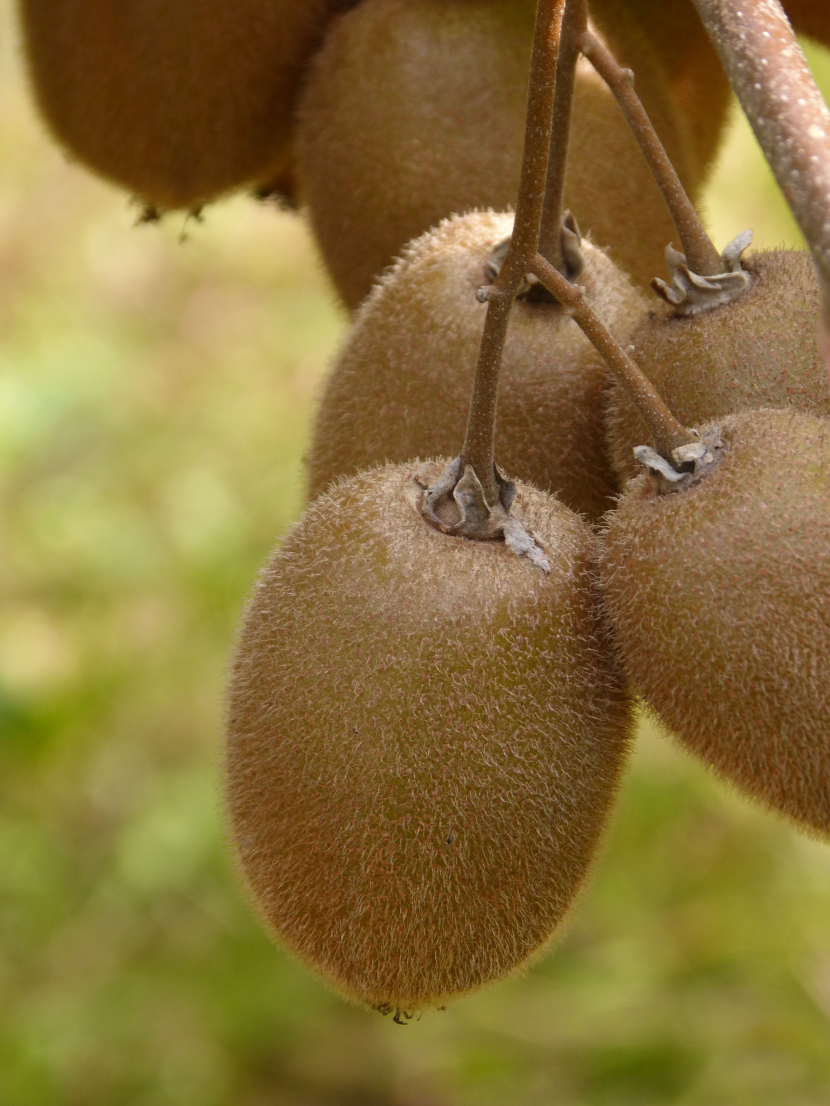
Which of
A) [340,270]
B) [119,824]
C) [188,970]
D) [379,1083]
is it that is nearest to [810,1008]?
[379,1083]

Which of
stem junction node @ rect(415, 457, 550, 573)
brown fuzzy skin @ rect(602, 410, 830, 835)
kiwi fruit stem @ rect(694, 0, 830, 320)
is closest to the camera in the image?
kiwi fruit stem @ rect(694, 0, 830, 320)

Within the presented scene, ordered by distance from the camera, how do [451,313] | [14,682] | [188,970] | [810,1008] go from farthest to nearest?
[188,970]
[14,682]
[810,1008]
[451,313]

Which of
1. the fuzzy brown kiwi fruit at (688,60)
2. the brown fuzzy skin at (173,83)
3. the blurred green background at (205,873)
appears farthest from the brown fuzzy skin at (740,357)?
the blurred green background at (205,873)

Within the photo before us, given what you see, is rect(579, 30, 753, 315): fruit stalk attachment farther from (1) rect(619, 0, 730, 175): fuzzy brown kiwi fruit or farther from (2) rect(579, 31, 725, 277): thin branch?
(1) rect(619, 0, 730, 175): fuzzy brown kiwi fruit

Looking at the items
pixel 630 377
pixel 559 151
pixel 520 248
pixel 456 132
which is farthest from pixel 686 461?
pixel 456 132

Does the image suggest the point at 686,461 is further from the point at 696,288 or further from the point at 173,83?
the point at 173,83

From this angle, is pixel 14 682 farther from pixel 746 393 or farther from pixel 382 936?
pixel 746 393

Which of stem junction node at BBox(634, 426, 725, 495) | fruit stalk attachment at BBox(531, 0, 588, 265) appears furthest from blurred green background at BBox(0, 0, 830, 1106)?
stem junction node at BBox(634, 426, 725, 495)
